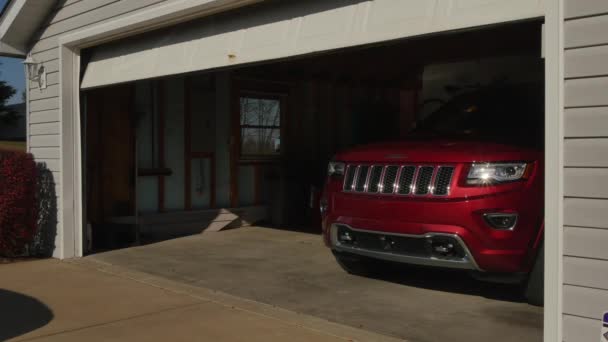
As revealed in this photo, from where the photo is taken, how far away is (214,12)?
19.7ft

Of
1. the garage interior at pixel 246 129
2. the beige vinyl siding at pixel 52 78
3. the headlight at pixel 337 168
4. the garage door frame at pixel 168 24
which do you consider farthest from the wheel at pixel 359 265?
the beige vinyl siding at pixel 52 78

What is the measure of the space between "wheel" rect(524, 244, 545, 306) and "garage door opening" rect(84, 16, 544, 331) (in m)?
0.08

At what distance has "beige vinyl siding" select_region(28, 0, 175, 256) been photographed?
768 cm

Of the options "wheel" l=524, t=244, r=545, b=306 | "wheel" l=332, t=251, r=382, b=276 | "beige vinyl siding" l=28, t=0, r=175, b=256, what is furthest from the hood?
"beige vinyl siding" l=28, t=0, r=175, b=256

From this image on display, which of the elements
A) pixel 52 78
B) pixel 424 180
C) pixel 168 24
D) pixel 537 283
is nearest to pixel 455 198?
pixel 424 180

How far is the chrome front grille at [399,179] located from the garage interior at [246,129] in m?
2.73

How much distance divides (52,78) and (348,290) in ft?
16.2

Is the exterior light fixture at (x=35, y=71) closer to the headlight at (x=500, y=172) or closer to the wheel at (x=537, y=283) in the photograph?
the headlight at (x=500, y=172)

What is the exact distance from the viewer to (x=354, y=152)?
19.3 feet

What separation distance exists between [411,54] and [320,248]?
10.2 feet

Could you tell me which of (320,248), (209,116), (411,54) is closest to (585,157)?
(320,248)

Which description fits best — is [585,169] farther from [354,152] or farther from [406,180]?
[354,152]

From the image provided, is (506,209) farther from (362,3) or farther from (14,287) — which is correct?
(14,287)

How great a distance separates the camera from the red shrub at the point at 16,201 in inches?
296
